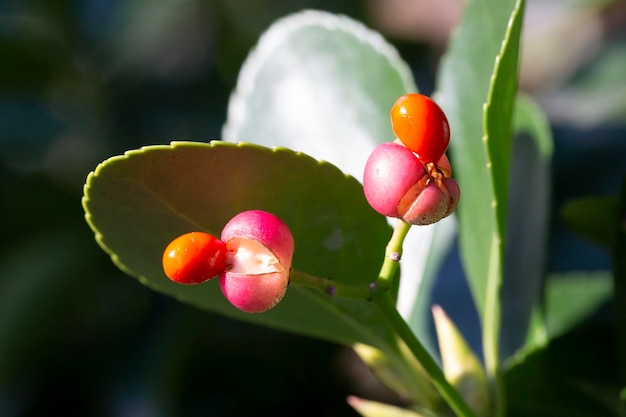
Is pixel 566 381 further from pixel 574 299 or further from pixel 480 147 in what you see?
pixel 574 299

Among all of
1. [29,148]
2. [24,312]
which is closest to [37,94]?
[29,148]

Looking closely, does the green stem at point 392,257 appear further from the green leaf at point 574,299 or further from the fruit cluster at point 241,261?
the green leaf at point 574,299

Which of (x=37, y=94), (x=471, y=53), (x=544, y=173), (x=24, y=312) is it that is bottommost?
(x=24, y=312)

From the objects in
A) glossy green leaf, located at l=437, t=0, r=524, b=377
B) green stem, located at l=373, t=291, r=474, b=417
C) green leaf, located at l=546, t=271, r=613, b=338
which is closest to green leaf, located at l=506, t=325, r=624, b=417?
glossy green leaf, located at l=437, t=0, r=524, b=377

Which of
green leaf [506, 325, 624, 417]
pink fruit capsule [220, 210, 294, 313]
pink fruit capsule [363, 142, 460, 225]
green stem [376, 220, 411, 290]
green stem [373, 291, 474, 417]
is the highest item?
pink fruit capsule [363, 142, 460, 225]

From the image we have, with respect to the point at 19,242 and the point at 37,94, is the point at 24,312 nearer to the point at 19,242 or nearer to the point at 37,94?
the point at 19,242

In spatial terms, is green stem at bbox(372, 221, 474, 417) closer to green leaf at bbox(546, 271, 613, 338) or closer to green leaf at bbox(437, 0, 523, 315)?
green leaf at bbox(437, 0, 523, 315)
